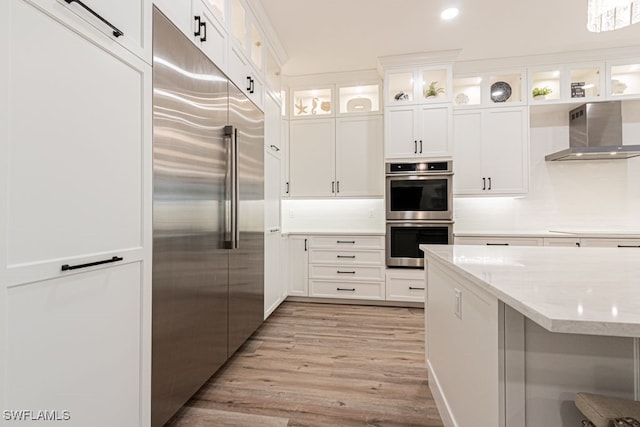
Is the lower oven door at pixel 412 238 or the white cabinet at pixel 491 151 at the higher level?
the white cabinet at pixel 491 151

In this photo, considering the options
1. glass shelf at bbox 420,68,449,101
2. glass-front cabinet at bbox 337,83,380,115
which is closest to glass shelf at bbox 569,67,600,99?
glass shelf at bbox 420,68,449,101

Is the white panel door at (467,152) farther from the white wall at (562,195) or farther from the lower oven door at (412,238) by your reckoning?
the lower oven door at (412,238)

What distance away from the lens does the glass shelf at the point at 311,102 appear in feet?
14.4

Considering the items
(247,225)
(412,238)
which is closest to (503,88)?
(412,238)

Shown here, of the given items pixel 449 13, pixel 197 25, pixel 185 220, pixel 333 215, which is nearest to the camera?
pixel 185 220

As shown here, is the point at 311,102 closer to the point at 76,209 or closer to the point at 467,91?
the point at 467,91

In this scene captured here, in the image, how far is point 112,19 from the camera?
1253mm

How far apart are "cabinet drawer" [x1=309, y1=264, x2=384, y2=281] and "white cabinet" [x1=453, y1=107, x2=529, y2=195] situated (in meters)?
1.42

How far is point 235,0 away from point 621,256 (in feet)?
9.73

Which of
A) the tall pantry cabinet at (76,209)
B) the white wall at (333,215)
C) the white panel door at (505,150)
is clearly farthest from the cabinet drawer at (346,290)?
the tall pantry cabinet at (76,209)

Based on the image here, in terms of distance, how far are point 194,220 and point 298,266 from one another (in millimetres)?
2342

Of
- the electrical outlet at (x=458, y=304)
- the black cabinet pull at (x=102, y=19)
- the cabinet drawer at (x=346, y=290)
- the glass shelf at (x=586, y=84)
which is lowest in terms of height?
the cabinet drawer at (x=346, y=290)

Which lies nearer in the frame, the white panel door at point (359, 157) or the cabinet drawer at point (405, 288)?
the cabinet drawer at point (405, 288)

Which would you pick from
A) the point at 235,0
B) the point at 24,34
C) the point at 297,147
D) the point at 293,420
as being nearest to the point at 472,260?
the point at 293,420
